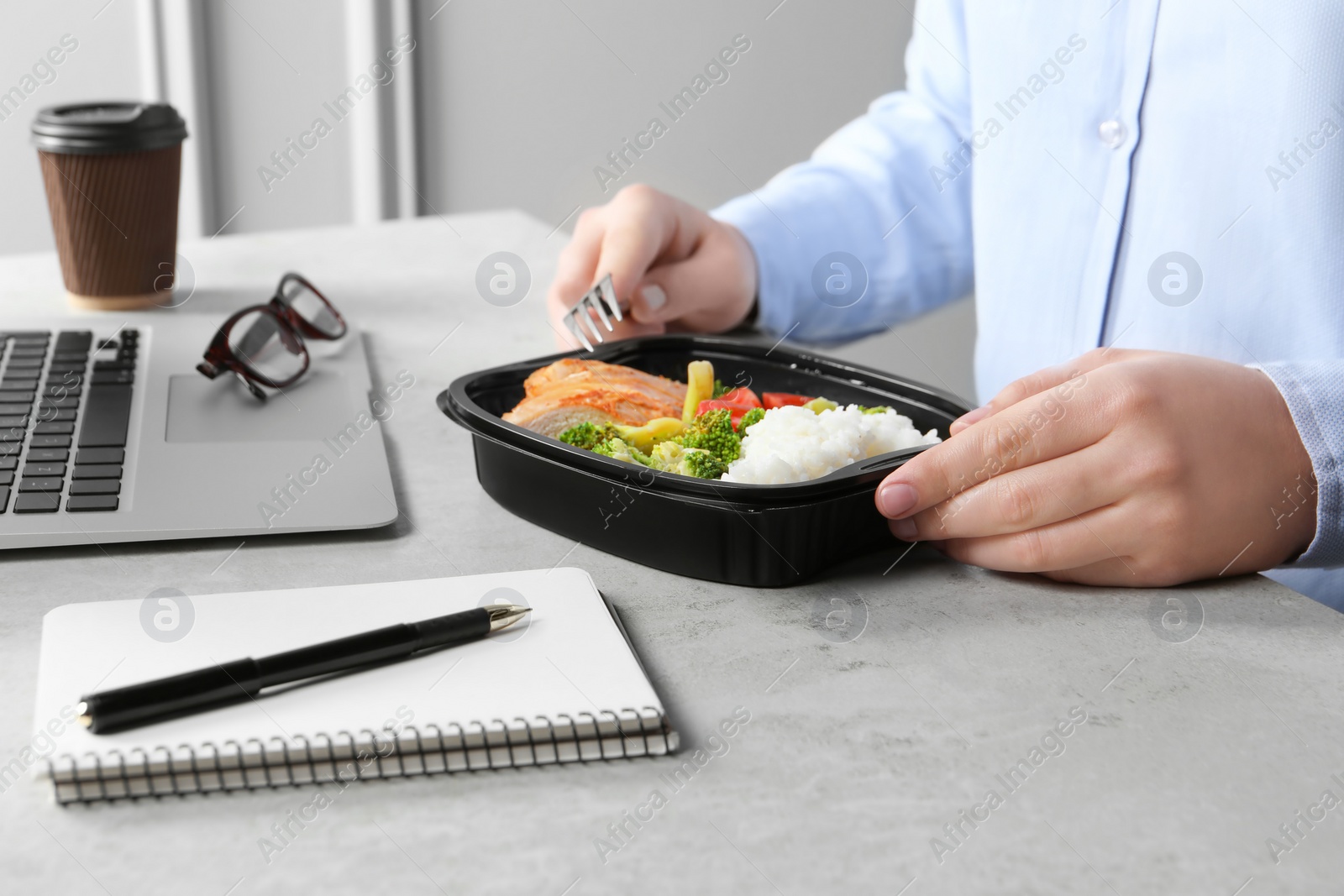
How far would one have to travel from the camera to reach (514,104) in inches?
138

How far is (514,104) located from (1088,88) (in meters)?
2.64

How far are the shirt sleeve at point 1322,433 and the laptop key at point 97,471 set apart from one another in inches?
33.4

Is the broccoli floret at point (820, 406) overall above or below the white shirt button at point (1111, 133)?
below

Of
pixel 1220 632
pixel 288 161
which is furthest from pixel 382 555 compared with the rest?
pixel 288 161

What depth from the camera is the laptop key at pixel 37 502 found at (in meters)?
0.79

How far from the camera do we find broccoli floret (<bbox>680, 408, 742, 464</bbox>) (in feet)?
2.58

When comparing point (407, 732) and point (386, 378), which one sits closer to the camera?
point (407, 732)

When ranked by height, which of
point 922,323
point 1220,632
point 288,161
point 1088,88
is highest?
point 1088,88

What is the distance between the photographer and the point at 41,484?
0.83 m

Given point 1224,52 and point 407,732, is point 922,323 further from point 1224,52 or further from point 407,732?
point 407,732

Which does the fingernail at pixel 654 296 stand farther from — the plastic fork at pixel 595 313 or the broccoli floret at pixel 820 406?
the broccoli floret at pixel 820 406

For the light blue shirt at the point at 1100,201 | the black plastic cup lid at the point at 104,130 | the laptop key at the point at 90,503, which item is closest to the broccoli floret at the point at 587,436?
the laptop key at the point at 90,503

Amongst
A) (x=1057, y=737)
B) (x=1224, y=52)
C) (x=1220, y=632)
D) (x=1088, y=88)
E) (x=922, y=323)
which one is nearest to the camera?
(x=1057, y=737)

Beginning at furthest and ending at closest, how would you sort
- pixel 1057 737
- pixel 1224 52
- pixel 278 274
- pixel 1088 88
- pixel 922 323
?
pixel 922 323
pixel 278 274
pixel 1088 88
pixel 1224 52
pixel 1057 737
